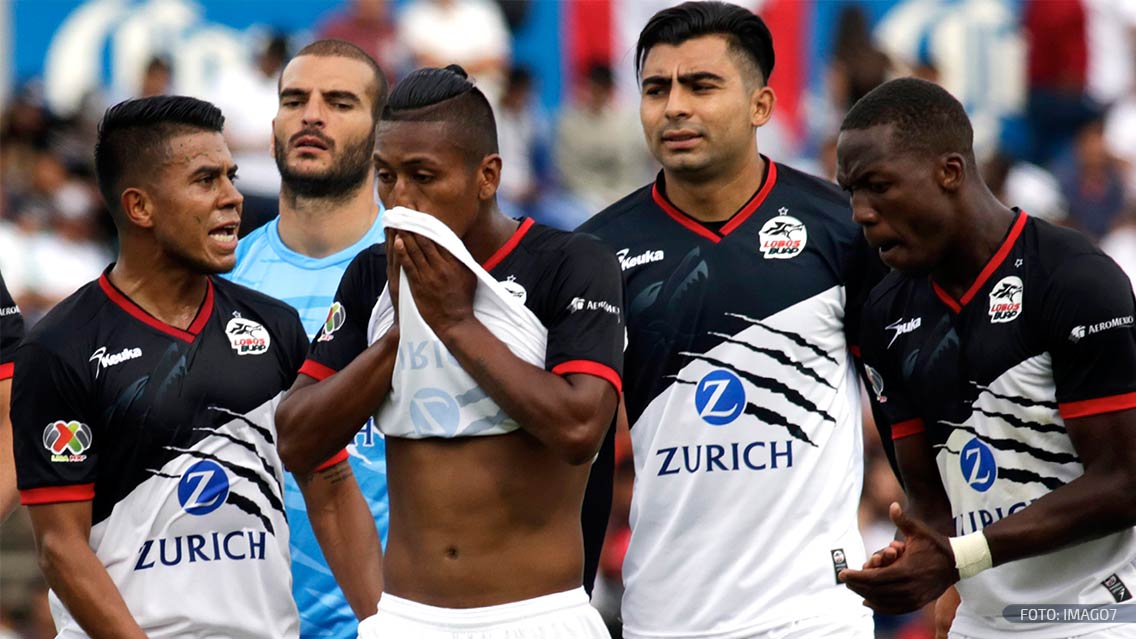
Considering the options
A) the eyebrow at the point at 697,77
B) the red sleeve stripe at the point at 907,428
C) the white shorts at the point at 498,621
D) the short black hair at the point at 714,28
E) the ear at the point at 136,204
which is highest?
the short black hair at the point at 714,28

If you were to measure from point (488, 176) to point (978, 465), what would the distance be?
1.80 m

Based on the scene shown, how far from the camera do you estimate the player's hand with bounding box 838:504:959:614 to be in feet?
17.7

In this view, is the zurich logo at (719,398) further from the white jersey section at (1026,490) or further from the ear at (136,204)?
the ear at (136,204)

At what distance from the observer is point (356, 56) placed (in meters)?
7.66

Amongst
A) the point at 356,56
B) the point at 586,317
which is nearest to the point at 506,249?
the point at 586,317

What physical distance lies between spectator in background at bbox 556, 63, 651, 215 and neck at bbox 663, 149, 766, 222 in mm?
7514

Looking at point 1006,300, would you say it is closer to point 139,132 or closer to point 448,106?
point 448,106

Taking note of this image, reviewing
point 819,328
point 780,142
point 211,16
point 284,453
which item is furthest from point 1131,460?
point 211,16

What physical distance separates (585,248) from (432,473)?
2.70 ft

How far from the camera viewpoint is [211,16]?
14531 mm

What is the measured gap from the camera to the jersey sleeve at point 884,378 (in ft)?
20.1

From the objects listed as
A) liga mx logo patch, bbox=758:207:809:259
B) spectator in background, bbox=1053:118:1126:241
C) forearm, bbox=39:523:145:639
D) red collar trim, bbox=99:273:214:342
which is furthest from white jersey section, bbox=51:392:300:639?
spectator in background, bbox=1053:118:1126:241

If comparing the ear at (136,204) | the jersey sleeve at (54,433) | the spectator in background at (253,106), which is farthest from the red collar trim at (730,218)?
the spectator in background at (253,106)

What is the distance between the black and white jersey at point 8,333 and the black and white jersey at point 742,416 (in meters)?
2.23
